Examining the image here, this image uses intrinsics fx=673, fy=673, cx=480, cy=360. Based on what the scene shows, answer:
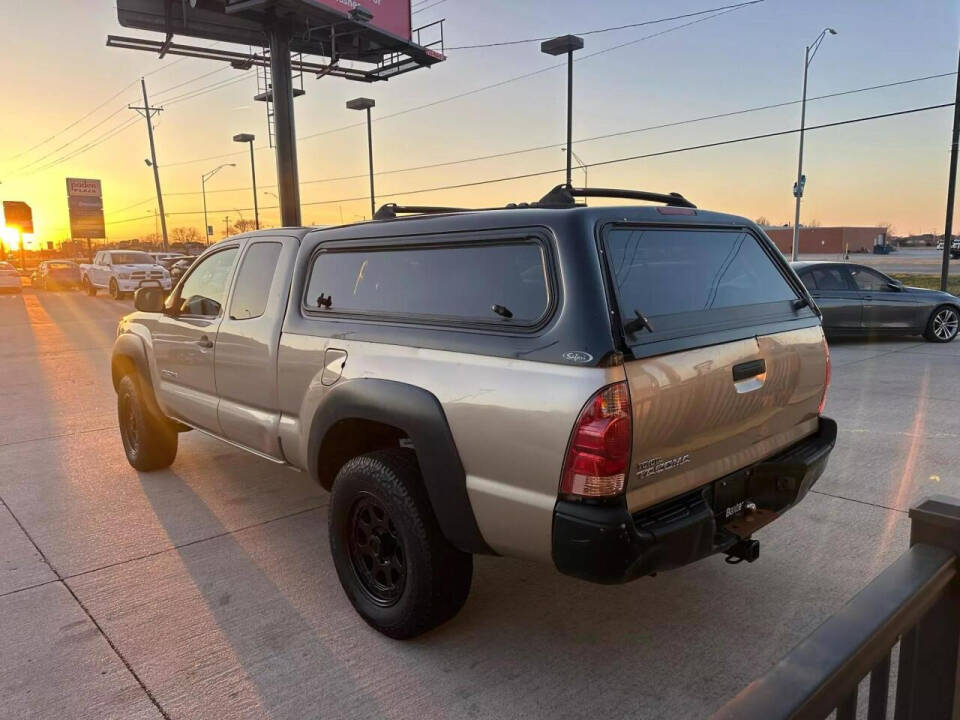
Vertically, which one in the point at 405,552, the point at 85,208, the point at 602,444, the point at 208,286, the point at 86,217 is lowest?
the point at 405,552

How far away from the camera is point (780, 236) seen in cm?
9725

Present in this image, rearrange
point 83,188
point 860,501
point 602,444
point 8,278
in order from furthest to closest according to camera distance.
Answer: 1. point 83,188
2. point 8,278
3. point 860,501
4. point 602,444

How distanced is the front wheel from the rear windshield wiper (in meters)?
11.3

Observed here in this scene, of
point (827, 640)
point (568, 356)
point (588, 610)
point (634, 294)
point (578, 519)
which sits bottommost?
point (588, 610)

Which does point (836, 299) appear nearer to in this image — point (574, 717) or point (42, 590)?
point (574, 717)

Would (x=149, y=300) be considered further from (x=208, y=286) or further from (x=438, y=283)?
(x=438, y=283)

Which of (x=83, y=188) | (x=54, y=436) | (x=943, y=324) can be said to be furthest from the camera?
(x=83, y=188)

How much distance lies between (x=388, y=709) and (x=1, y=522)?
3387 millimetres

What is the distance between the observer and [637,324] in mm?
2451

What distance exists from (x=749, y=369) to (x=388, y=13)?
2598 cm

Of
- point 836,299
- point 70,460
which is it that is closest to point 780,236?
point 836,299

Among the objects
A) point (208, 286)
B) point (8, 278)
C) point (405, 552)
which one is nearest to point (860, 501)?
point (405, 552)

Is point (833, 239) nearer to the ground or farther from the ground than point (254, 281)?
farther from the ground

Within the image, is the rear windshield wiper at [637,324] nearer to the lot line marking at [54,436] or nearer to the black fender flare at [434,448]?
the black fender flare at [434,448]
